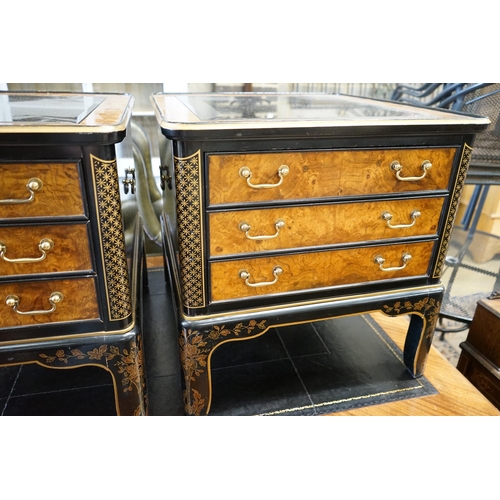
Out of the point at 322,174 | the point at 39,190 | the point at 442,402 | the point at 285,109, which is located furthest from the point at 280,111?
the point at 442,402

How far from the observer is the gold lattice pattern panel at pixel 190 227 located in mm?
897

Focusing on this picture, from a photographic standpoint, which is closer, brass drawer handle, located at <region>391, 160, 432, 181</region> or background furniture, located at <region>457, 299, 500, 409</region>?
brass drawer handle, located at <region>391, 160, 432, 181</region>

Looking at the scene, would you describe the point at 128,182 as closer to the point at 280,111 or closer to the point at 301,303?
the point at 280,111

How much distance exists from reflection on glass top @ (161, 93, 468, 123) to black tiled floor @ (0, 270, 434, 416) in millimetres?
817

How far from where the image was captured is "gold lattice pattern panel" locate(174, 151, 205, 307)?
2.94ft

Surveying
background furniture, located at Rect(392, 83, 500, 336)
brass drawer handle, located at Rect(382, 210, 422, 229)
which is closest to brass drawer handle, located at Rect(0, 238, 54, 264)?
brass drawer handle, located at Rect(382, 210, 422, 229)

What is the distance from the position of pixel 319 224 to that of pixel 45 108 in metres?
0.76

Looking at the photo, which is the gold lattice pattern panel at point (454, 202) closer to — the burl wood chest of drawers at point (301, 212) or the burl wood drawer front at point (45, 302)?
the burl wood chest of drawers at point (301, 212)

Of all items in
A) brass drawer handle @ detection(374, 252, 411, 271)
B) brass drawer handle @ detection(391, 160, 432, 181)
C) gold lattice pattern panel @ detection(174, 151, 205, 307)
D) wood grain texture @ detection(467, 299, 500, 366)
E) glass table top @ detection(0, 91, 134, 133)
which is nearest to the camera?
glass table top @ detection(0, 91, 134, 133)

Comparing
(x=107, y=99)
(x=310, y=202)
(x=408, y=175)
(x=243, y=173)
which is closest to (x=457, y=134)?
(x=408, y=175)

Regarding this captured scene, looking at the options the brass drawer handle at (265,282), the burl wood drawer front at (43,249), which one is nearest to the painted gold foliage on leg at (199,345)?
the brass drawer handle at (265,282)

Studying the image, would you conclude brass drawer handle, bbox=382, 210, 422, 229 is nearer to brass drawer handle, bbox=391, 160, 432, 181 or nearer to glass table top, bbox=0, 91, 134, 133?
brass drawer handle, bbox=391, 160, 432, 181

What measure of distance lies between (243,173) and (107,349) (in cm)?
53

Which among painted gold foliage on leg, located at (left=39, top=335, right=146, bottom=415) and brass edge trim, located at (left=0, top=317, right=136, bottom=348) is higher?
brass edge trim, located at (left=0, top=317, right=136, bottom=348)
